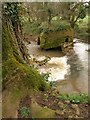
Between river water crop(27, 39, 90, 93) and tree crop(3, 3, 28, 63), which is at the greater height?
tree crop(3, 3, 28, 63)

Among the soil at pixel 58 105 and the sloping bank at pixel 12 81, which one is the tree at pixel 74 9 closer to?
the sloping bank at pixel 12 81

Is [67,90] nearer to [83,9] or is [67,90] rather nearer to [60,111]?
[60,111]

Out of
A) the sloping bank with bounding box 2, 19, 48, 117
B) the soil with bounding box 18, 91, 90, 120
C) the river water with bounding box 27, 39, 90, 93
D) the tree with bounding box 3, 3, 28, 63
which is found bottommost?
the river water with bounding box 27, 39, 90, 93

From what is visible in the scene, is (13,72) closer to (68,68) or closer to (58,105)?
(58,105)

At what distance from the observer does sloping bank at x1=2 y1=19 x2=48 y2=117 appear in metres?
5.87

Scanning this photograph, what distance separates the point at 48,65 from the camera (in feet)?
51.2

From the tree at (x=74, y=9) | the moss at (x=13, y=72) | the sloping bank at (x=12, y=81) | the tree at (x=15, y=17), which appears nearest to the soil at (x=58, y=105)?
the sloping bank at (x=12, y=81)

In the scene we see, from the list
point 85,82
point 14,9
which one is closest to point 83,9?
point 85,82

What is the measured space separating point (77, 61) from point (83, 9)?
23.9 feet

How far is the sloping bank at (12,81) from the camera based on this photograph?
587 centimetres

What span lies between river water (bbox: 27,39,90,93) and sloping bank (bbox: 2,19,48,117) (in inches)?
125

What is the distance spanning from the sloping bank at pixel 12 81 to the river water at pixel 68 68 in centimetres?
317

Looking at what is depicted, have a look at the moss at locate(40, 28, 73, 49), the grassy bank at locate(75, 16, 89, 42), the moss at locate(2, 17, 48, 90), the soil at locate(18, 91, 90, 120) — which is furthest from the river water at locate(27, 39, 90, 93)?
the soil at locate(18, 91, 90, 120)

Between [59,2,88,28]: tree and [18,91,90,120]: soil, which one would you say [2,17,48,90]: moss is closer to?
[18,91,90,120]: soil
